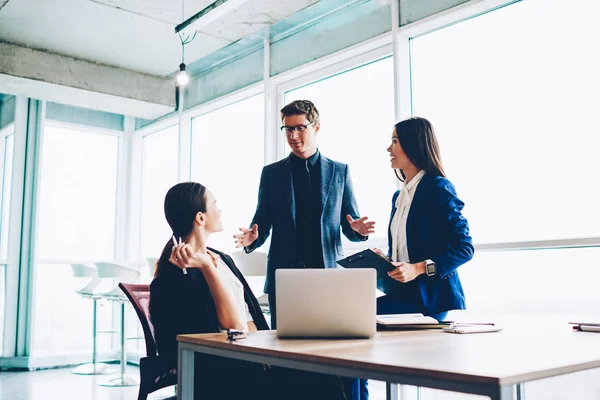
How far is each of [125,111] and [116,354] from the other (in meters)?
2.57

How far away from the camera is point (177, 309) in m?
1.76

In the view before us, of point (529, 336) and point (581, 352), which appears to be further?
point (529, 336)

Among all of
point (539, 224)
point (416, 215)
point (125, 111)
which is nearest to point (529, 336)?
point (416, 215)

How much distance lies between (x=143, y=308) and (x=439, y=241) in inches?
49.0

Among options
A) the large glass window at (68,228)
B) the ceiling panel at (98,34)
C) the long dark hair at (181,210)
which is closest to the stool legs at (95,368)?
the large glass window at (68,228)

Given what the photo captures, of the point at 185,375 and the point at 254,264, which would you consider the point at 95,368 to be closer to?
the point at 254,264

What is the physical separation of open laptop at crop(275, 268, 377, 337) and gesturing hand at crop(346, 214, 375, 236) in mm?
973

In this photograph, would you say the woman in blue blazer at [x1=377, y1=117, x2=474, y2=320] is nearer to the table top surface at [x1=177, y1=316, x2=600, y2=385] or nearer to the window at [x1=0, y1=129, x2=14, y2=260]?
the table top surface at [x1=177, y1=316, x2=600, y2=385]

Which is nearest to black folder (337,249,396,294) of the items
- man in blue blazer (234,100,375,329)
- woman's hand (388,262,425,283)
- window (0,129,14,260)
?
woman's hand (388,262,425,283)

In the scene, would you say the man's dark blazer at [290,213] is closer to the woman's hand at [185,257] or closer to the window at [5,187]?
the woman's hand at [185,257]

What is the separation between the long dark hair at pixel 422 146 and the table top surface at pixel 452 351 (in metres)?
0.68

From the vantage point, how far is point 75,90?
5.45 metres

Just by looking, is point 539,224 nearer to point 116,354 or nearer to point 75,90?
point 75,90

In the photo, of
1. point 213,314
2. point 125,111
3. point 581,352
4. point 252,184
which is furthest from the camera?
point 125,111
